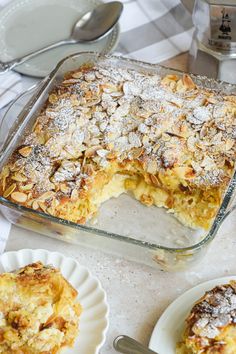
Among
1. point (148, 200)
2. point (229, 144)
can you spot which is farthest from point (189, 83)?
point (148, 200)

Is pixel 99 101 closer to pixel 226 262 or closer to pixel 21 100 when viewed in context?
pixel 21 100

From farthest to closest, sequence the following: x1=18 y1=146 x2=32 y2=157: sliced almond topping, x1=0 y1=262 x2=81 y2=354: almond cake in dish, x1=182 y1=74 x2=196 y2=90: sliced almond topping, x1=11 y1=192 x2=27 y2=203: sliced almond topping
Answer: x1=182 y1=74 x2=196 y2=90: sliced almond topping, x1=18 y1=146 x2=32 y2=157: sliced almond topping, x1=11 y1=192 x2=27 y2=203: sliced almond topping, x1=0 y1=262 x2=81 y2=354: almond cake in dish

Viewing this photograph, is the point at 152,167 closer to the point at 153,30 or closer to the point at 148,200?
the point at 148,200

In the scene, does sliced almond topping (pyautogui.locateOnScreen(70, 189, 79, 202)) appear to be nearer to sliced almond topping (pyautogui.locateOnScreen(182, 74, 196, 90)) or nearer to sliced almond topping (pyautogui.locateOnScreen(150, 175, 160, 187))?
sliced almond topping (pyautogui.locateOnScreen(150, 175, 160, 187))

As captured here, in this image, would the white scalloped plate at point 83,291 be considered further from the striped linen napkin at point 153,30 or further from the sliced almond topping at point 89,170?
the striped linen napkin at point 153,30

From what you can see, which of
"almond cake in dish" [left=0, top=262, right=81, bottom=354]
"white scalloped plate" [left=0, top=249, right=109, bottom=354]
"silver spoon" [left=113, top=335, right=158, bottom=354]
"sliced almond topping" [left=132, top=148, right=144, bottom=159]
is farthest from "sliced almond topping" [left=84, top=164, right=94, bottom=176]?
"silver spoon" [left=113, top=335, right=158, bottom=354]

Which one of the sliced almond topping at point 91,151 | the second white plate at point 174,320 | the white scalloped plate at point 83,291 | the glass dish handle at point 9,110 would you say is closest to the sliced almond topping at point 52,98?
the glass dish handle at point 9,110
